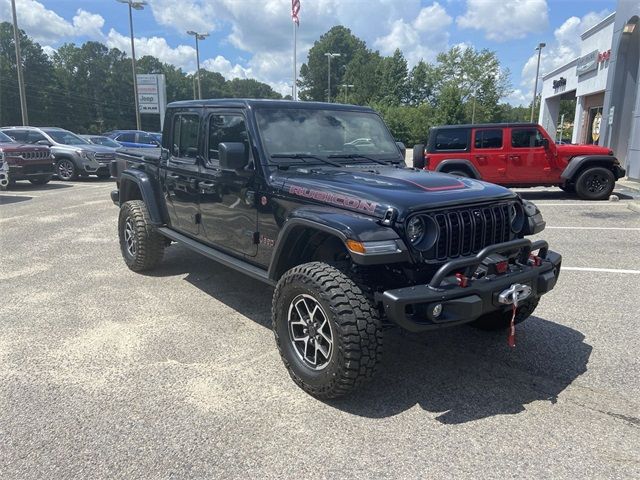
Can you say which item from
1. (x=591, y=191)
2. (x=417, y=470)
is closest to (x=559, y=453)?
(x=417, y=470)

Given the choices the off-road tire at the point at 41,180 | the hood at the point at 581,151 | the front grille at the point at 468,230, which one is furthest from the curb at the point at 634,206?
the off-road tire at the point at 41,180

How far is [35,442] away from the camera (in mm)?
2773

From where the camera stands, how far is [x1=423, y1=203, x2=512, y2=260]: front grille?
10.5 ft

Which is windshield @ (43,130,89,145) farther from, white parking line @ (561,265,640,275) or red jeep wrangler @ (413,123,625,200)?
white parking line @ (561,265,640,275)

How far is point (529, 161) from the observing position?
11688 millimetres

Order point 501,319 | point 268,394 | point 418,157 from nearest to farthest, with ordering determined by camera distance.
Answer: point 268,394, point 501,319, point 418,157

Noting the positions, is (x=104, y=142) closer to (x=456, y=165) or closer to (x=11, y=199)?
(x=11, y=199)

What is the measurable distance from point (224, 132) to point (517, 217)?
2545mm

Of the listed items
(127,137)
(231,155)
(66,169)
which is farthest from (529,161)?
(127,137)

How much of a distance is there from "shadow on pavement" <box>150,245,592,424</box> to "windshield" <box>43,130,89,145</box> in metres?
14.3

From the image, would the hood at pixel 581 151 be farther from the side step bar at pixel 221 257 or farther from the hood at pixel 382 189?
the side step bar at pixel 221 257

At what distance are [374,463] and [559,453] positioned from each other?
3.24 ft

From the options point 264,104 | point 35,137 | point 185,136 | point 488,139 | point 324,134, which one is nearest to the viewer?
point 264,104

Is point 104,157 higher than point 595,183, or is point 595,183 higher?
point 104,157
